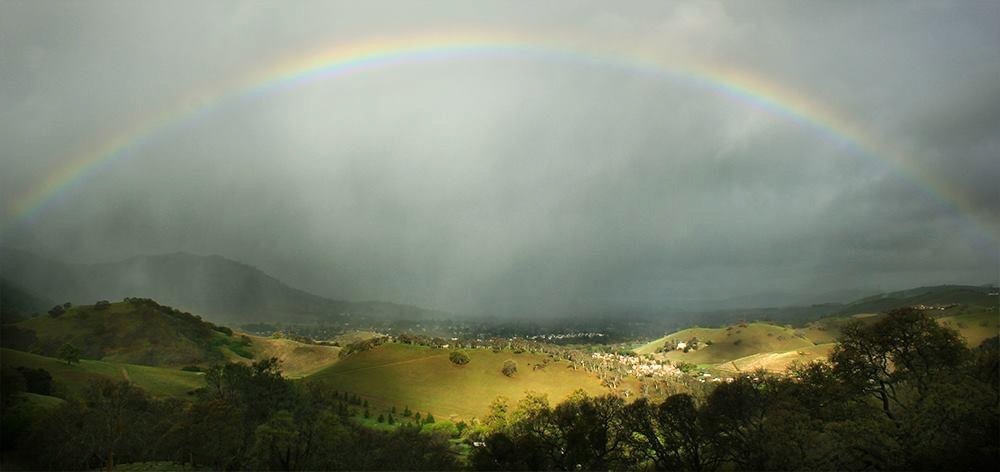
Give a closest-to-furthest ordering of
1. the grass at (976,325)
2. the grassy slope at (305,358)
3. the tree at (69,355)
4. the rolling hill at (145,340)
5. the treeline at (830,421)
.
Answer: the treeline at (830,421)
the tree at (69,355)
the grass at (976,325)
the rolling hill at (145,340)
the grassy slope at (305,358)

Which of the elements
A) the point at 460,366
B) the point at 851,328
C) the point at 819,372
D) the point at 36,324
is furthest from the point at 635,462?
the point at 36,324

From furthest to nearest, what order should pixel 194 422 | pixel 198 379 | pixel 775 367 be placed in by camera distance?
pixel 775 367
pixel 198 379
pixel 194 422

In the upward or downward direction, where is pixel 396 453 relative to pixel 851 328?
downward

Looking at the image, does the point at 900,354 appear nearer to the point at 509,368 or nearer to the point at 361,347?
the point at 509,368

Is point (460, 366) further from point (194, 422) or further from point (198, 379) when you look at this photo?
point (194, 422)

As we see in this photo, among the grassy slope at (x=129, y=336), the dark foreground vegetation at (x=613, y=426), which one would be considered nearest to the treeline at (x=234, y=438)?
the dark foreground vegetation at (x=613, y=426)

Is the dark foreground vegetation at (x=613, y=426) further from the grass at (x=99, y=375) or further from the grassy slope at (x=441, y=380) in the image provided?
the grassy slope at (x=441, y=380)
